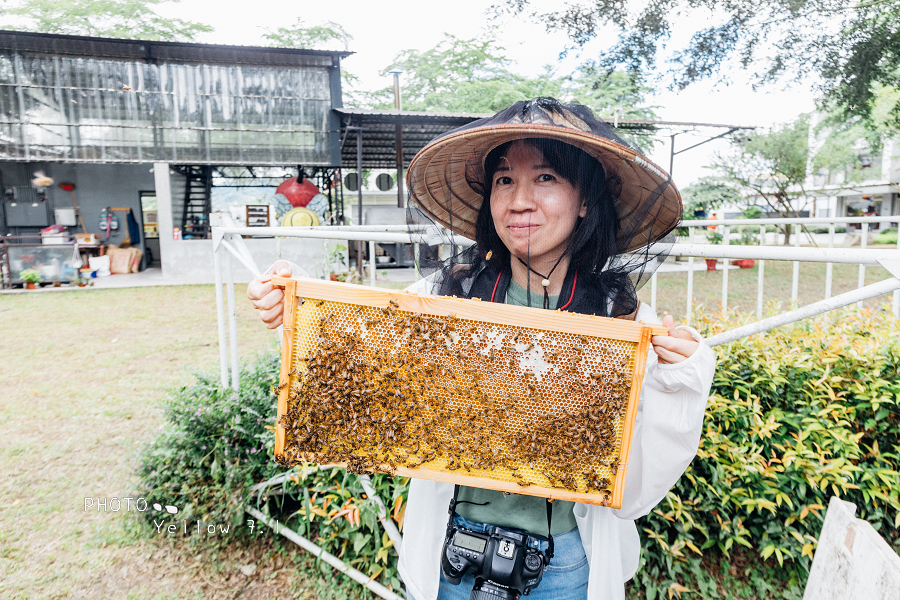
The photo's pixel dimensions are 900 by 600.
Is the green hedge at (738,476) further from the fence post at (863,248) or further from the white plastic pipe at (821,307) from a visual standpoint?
the white plastic pipe at (821,307)

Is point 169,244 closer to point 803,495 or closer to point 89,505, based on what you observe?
point 89,505

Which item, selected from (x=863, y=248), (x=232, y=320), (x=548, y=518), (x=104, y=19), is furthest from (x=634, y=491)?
(x=104, y=19)

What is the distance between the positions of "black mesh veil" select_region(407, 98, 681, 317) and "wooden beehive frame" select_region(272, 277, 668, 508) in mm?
270

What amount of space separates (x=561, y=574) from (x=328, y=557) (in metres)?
1.91

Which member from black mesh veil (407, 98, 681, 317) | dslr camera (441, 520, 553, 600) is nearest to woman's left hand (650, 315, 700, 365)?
black mesh veil (407, 98, 681, 317)

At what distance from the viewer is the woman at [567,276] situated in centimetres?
135

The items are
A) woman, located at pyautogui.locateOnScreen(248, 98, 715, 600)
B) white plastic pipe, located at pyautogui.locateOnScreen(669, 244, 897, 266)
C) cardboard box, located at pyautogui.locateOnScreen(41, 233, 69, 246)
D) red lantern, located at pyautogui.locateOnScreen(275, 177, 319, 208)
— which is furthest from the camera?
red lantern, located at pyautogui.locateOnScreen(275, 177, 319, 208)

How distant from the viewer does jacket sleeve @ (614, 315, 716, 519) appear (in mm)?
1240

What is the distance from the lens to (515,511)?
4.94ft

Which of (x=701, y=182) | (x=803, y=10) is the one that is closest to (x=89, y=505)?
(x=803, y=10)

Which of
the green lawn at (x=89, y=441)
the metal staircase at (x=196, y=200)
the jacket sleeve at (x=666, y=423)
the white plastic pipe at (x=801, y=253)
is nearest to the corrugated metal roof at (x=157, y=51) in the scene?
the metal staircase at (x=196, y=200)

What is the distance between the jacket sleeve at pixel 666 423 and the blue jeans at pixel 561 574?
23cm

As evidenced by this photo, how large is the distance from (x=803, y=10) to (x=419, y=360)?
24.8 feet

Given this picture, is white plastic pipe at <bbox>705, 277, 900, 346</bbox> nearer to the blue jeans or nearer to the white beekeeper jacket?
the white beekeeper jacket
